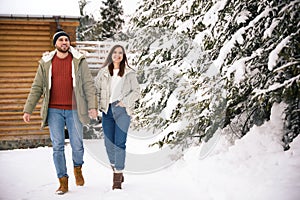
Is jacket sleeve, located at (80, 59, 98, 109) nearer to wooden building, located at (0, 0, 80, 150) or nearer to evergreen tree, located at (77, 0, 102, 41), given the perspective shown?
wooden building, located at (0, 0, 80, 150)

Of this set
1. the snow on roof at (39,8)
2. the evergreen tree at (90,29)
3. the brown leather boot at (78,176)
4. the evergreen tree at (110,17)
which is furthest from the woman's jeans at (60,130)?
the evergreen tree at (90,29)

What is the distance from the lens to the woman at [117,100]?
146 inches

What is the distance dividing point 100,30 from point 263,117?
1539 cm

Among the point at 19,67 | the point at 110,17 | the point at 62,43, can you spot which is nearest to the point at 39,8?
the point at 19,67

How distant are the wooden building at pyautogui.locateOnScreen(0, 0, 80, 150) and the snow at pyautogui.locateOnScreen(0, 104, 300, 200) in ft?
9.39

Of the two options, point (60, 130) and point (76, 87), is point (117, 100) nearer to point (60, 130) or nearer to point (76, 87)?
point (76, 87)

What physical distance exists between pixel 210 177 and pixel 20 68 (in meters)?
5.56

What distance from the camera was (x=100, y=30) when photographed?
1872 cm

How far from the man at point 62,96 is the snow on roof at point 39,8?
12.6ft

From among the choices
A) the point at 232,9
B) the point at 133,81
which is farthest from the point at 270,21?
the point at 133,81

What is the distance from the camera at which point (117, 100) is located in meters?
3.71

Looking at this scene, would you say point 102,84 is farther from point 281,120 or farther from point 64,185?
point 281,120

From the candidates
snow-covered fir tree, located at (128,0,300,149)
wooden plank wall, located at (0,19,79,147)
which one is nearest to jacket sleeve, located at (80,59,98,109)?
snow-covered fir tree, located at (128,0,300,149)

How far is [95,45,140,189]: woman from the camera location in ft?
12.2
